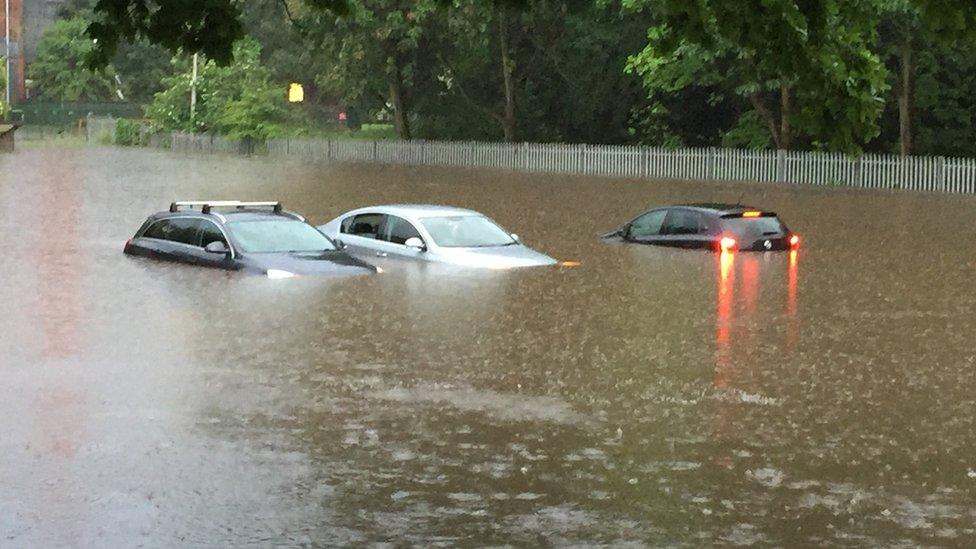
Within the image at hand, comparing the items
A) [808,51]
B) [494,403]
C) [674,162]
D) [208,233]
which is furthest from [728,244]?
[674,162]

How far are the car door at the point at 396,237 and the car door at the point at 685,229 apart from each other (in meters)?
6.11

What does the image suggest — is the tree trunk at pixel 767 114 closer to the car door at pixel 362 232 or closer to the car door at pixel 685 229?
the car door at pixel 685 229

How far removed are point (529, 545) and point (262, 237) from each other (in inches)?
635

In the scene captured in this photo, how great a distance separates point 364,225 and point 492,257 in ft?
8.25

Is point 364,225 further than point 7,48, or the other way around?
point 7,48

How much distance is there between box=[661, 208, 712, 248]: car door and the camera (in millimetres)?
30109

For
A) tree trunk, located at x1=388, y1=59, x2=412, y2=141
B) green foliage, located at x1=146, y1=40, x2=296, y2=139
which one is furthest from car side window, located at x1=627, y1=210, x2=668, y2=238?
Result: green foliage, located at x1=146, y1=40, x2=296, y2=139

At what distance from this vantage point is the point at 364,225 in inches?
1057

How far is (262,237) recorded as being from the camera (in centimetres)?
2489

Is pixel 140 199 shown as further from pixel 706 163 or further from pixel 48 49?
pixel 48 49

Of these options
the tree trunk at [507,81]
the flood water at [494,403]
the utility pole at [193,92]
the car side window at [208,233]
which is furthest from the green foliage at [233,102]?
the car side window at [208,233]

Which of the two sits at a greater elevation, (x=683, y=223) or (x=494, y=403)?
(x=683, y=223)

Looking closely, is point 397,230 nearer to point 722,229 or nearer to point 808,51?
point 722,229

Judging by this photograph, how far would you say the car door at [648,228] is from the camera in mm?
31094
